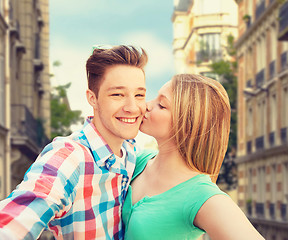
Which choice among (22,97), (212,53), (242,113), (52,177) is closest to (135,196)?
(52,177)

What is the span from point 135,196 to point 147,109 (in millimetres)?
443

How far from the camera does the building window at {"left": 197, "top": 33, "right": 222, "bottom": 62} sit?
59688 mm

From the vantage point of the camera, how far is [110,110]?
3461 mm

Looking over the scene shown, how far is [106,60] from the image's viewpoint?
137 inches

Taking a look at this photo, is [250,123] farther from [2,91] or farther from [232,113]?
[2,91]

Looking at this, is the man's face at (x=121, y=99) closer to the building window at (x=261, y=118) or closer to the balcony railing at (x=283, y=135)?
the balcony railing at (x=283, y=135)

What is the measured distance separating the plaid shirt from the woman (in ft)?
0.44

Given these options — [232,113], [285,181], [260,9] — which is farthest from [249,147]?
[285,181]

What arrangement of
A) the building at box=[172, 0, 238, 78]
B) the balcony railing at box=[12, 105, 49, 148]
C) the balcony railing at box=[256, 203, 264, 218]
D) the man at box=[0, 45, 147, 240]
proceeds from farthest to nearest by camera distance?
the building at box=[172, 0, 238, 78], the balcony railing at box=[256, 203, 264, 218], the balcony railing at box=[12, 105, 49, 148], the man at box=[0, 45, 147, 240]

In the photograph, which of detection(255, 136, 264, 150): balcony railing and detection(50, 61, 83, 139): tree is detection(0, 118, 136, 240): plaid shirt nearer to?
detection(255, 136, 264, 150): balcony railing

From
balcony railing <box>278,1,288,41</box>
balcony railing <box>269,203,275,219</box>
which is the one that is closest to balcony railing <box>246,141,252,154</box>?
balcony railing <box>269,203,275,219</box>

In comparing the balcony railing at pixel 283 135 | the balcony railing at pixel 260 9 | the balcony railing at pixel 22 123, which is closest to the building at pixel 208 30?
the balcony railing at pixel 260 9

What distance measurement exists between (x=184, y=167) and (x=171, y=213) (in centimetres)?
32

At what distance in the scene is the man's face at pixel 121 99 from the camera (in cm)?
344
